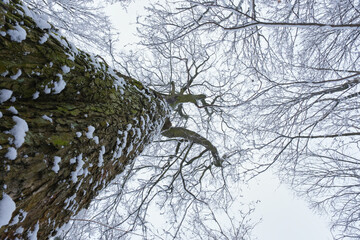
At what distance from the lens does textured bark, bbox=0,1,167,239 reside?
77cm

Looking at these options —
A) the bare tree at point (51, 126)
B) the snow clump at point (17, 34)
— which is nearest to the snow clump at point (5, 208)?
the bare tree at point (51, 126)

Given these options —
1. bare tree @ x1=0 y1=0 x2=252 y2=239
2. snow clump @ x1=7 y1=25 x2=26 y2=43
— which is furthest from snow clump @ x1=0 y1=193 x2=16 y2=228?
snow clump @ x1=7 y1=25 x2=26 y2=43

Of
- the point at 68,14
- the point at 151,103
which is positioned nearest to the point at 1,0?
the point at 151,103

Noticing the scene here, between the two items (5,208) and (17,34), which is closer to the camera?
(5,208)

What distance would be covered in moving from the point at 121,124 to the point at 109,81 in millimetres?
443

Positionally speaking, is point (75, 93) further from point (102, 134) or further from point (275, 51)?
point (275, 51)

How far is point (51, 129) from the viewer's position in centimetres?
93

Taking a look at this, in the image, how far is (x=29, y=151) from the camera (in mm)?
777

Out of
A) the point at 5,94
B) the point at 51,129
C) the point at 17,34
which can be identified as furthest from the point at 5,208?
the point at 17,34

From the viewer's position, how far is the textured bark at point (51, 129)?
2.52ft

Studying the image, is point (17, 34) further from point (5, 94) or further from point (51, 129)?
point (51, 129)

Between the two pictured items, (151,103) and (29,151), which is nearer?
(29,151)

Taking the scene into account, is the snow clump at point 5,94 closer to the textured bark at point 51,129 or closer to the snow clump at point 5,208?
the textured bark at point 51,129

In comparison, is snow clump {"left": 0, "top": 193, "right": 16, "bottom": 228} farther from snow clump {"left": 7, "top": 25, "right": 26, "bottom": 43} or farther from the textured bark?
snow clump {"left": 7, "top": 25, "right": 26, "bottom": 43}
